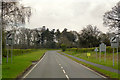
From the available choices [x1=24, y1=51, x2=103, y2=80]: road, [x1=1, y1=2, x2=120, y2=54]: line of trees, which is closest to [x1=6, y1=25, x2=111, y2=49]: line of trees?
[x1=1, y1=2, x2=120, y2=54]: line of trees

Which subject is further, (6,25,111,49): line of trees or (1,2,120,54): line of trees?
(6,25,111,49): line of trees

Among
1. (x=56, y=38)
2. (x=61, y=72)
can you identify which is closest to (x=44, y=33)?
(x=56, y=38)

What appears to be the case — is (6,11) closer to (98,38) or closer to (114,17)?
(114,17)

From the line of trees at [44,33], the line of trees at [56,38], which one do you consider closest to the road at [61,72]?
the line of trees at [44,33]

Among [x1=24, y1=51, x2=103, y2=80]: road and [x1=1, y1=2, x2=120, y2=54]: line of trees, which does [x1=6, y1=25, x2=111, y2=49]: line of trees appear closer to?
[x1=1, y1=2, x2=120, y2=54]: line of trees

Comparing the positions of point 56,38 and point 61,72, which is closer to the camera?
point 61,72

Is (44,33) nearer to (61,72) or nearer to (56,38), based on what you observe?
(56,38)

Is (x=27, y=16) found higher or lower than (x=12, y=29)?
higher

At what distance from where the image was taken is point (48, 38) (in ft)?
469

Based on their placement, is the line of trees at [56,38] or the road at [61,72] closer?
the road at [61,72]

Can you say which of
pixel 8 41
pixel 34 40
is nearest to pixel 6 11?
pixel 8 41

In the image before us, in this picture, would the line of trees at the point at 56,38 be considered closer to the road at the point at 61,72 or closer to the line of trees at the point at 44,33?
the line of trees at the point at 44,33

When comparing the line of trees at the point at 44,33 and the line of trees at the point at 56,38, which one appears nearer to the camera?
the line of trees at the point at 44,33

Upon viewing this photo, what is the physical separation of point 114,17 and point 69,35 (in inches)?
4461
